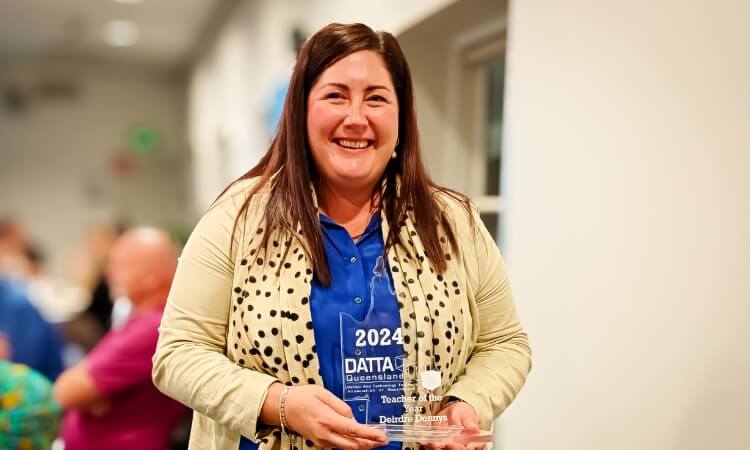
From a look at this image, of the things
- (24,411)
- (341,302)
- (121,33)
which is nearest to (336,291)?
(341,302)

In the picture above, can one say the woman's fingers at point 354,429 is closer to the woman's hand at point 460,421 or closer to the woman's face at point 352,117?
the woman's hand at point 460,421

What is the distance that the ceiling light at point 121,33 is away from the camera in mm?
3658

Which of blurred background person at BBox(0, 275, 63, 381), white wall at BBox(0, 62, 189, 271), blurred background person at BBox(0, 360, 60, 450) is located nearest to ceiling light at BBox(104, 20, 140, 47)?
white wall at BBox(0, 62, 189, 271)

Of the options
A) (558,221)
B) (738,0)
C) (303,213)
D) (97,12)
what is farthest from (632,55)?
(97,12)

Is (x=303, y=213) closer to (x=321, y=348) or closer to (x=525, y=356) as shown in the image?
(x=321, y=348)

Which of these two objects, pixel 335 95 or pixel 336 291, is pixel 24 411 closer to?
pixel 336 291

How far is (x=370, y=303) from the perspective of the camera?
3.05 ft

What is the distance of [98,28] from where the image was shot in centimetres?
378

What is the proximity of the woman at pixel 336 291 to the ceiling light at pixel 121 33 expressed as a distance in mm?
3017

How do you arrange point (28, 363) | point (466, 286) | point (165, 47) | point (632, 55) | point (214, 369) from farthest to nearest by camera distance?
point (165, 47) < point (28, 363) < point (632, 55) < point (466, 286) < point (214, 369)

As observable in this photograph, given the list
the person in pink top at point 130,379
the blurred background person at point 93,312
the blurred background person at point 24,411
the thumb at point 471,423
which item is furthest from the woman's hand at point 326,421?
the blurred background person at point 93,312

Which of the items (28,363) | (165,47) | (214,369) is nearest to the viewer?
(214,369)

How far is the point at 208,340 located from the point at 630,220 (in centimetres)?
74

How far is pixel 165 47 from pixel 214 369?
3482 millimetres
